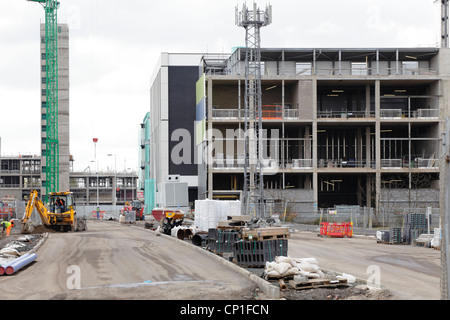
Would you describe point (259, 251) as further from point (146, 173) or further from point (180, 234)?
point (146, 173)

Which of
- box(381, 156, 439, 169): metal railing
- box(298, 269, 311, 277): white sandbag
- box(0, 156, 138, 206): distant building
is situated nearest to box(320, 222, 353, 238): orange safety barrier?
box(298, 269, 311, 277): white sandbag

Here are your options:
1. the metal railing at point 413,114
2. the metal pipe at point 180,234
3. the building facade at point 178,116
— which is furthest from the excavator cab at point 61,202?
the building facade at point 178,116

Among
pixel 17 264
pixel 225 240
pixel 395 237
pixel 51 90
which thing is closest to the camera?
pixel 17 264

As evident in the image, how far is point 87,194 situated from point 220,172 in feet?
319

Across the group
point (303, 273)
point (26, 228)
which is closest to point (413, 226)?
point (303, 273)

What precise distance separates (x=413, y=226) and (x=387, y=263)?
12.3 m

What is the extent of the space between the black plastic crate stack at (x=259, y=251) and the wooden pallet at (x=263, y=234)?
21 cm

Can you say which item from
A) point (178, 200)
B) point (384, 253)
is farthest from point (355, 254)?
point (178, 200)

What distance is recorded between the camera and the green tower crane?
10388cm

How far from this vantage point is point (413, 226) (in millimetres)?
33781

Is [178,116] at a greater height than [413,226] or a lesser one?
greater

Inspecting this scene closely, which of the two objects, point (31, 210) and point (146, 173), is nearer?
point (31, 210)

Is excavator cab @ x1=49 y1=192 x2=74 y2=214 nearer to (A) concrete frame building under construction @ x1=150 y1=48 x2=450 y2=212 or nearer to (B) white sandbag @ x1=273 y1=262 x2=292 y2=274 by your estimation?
(A) concrete frame building under construction @ x1=150 y1=48 x2=450 y2=212
